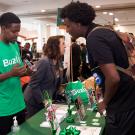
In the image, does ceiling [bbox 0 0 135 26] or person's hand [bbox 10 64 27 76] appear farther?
ceiling [bbox 0 0 135 26]

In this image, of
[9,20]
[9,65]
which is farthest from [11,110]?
[9,20]

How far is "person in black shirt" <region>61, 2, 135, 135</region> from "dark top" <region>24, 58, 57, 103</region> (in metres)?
1.12

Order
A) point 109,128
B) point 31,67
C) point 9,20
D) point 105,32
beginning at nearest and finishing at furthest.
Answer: point 105,32, point 109,128, point 9,20, point 31,67

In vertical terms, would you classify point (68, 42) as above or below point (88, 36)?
below

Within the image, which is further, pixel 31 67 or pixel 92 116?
pixel 31 67

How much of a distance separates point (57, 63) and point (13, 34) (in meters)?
0.90

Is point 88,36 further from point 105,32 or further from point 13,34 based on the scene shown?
point 13,34

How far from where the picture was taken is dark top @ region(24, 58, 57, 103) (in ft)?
8.89

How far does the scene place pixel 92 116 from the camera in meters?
2.17

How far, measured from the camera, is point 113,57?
1.50m

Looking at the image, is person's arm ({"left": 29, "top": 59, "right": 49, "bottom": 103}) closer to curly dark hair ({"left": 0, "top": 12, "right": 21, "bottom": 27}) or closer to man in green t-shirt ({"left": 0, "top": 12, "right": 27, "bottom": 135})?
man in green t-shirt ({"left": 0, "top": 12, "right": 27, "bottom": 135})

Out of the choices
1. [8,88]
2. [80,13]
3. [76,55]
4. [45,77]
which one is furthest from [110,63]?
[76,55]

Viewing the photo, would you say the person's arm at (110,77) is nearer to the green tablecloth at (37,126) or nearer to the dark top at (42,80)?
the green tablecloth at (37,126)

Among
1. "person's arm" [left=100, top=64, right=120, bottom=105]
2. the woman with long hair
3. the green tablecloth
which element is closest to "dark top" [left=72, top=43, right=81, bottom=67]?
the woman with long hair
